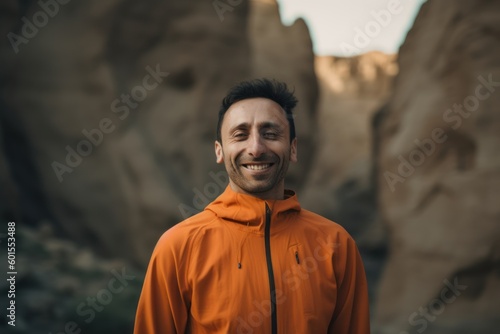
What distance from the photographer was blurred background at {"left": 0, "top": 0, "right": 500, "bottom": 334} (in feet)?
18.5

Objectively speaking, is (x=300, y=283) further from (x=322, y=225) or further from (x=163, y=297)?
(x=163, y=297)

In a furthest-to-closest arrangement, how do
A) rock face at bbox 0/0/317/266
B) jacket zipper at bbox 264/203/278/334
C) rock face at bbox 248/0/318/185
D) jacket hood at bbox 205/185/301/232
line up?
rock face at bbox 248/0/318/185
rock face at bbox 0/0/317/266
jacket hood at bbox 205/185/301/232
jacket zipper at bbox 264/203/278/334

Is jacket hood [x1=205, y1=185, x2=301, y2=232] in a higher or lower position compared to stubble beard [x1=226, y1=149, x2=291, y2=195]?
lower

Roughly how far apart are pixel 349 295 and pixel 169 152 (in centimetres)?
637

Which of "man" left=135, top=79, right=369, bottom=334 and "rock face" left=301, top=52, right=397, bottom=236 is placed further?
"rock face" left=301, top=52, right=397, bottom=236

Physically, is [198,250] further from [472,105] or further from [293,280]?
[472,105]

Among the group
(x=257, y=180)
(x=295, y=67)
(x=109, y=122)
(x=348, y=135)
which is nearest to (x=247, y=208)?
(x=257, y=180)

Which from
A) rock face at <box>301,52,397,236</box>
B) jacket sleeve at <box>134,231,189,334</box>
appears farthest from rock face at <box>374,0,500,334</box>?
jacket sleeve at <box>134,231,189,334</box>

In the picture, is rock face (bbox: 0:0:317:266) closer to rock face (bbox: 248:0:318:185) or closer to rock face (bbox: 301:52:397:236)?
rock face (bbox: 248:0:318:185)

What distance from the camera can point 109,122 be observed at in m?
7.53

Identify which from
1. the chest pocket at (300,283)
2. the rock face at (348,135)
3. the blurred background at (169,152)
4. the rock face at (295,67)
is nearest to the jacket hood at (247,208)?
the chest pocket at (300,283)

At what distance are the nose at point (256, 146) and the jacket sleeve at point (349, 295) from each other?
0.38 meters

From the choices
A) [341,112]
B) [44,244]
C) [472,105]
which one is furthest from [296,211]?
[341,112]

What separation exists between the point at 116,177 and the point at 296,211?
6.16m
